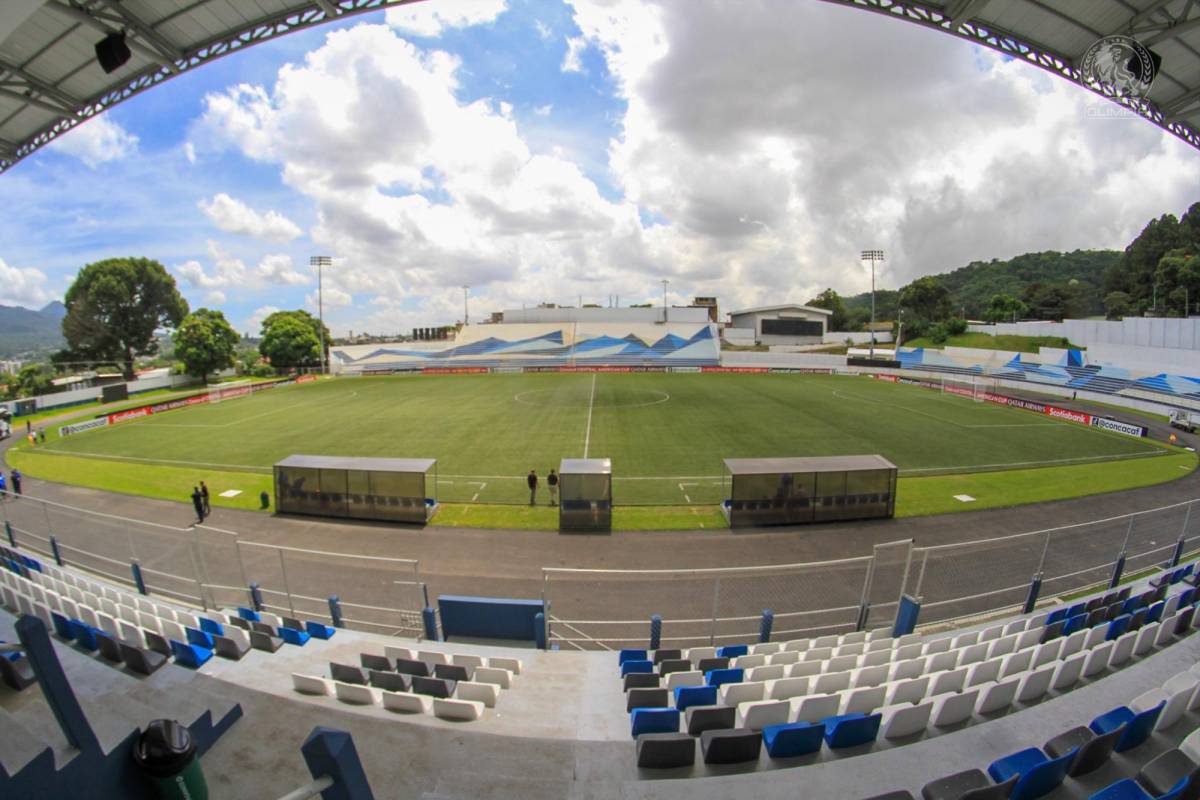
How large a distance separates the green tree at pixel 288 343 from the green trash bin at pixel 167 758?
78790 millimetres

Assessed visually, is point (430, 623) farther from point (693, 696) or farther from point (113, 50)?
point (113, 50)

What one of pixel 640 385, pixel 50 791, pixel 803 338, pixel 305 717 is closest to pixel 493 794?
pixel 305 717

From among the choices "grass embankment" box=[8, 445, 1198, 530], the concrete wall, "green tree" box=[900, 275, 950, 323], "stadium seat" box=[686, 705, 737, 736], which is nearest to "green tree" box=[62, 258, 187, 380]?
"grass embankment" box=[8, 445, 1198, 530]

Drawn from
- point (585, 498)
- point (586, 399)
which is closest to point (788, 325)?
point (586, 399)

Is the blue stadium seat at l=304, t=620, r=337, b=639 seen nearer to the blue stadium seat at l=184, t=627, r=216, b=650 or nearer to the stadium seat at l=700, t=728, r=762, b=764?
the blue stadium seat at l=184, t=627, r=216, b=650

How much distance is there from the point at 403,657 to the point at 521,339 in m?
76.2

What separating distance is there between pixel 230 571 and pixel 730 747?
14.2 meters

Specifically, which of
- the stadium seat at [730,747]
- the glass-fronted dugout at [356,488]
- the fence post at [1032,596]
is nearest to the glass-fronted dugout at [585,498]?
the glass-fronted dugout at [356,488]

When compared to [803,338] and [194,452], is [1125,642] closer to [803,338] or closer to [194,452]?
[194,452]

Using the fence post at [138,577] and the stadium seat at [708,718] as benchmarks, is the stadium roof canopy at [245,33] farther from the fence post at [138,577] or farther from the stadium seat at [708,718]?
the stadium seat at [708,718]

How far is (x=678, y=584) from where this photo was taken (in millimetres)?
12688

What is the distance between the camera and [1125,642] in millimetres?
6582

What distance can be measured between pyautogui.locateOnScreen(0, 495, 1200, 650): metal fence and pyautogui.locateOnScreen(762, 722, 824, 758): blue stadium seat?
504cm

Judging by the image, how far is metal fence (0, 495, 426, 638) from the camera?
11161mm
